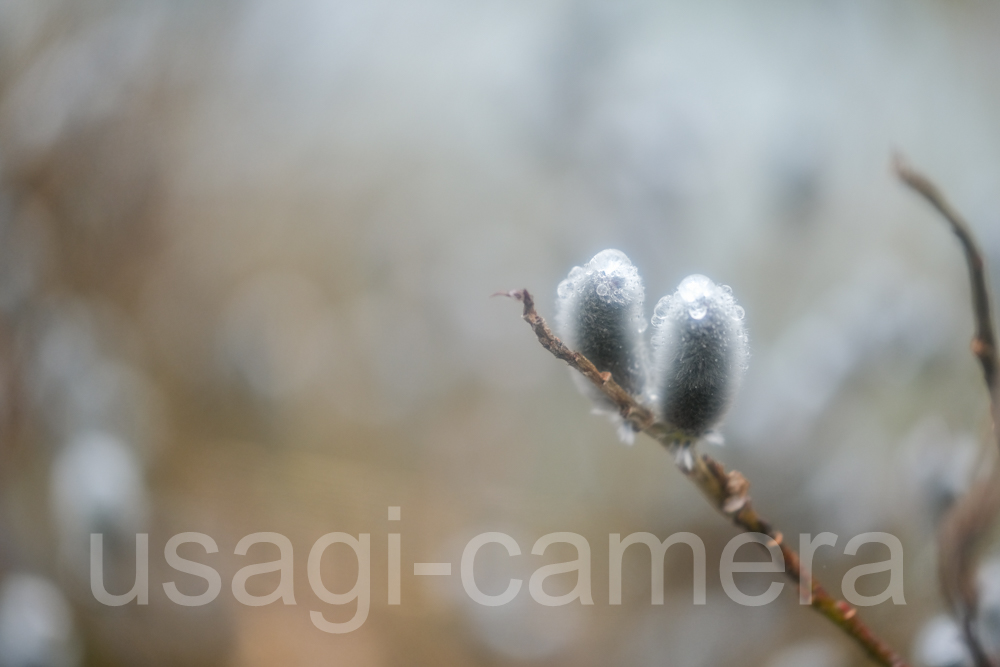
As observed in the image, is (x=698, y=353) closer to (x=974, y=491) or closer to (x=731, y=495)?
(x=731, y=495)

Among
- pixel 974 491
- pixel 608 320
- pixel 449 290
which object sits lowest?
pixel 974 491

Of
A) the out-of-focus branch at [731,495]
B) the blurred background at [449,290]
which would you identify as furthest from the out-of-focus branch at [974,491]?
the blurred background at [449,290]

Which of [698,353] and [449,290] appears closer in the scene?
[698,353]

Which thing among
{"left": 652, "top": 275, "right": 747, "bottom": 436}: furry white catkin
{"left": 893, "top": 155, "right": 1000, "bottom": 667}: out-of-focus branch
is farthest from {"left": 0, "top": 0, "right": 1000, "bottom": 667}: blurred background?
{"left": 652, "top": 275, "right": 747, "bottom": 436}: furry white catkin

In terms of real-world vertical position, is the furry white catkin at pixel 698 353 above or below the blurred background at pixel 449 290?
below

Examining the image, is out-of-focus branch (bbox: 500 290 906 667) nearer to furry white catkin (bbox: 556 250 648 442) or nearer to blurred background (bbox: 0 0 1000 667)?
furry white catkin (bbox: 556 250 648 442)

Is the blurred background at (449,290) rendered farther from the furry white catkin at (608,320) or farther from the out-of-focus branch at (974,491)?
the furry white catkin at (608,320)

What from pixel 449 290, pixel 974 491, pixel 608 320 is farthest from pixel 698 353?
pixel 449 290
